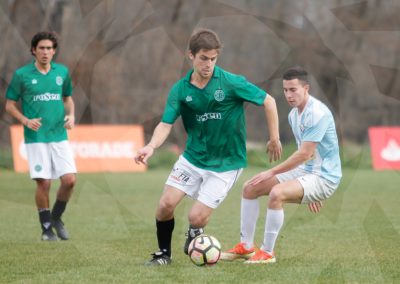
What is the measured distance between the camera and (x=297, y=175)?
775 centimetres

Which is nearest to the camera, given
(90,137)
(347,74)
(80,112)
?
(90,137)

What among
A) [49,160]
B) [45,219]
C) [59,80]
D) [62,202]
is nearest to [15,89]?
[59,80]

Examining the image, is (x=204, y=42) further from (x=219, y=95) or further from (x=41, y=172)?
(x=41, y=172)

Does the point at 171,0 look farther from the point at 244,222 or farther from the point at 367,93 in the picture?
the point at 244,222

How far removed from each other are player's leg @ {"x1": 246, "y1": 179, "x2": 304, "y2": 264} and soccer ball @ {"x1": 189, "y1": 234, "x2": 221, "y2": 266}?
0.51 m

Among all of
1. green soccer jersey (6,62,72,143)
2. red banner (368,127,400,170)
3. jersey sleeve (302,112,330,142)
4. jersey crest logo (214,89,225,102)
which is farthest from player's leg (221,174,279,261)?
red banner (368,127,400,170)

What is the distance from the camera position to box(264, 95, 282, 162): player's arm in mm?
6848

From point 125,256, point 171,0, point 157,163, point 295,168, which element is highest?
point 171,0

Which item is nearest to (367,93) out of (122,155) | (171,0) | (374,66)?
(374,66)

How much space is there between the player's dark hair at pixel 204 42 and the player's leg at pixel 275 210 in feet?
4.63

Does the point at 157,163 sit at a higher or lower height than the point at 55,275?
lower

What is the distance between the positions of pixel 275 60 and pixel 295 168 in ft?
89.0

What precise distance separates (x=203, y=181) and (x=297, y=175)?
1030mm

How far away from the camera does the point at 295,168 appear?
7770 millimetres
